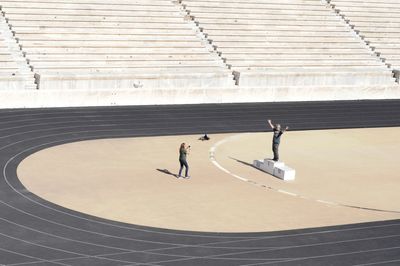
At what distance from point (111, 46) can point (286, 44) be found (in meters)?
11.4

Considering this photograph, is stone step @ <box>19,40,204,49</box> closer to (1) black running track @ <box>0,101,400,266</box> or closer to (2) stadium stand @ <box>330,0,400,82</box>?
(2) stadium stand @ <box>330,0,400,82</box>

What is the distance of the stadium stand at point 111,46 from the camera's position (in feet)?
130

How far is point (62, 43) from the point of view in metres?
42.0

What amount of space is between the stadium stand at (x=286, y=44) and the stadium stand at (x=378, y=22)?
29.3 inches

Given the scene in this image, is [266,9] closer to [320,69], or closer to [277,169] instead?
[320,69]

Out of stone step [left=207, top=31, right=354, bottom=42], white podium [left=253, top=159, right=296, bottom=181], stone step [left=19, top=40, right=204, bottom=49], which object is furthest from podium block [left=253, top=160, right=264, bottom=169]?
stone step [left=207, top=31, right=354, bottom=42]

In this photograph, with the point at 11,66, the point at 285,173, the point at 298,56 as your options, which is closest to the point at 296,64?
the point at 298,56

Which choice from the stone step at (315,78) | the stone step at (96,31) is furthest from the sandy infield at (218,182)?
the stone step at (96,31)

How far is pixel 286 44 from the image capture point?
47938mm

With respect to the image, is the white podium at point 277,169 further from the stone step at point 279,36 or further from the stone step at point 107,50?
the stone step at point 279,36

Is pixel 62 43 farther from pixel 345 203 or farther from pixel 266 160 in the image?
pixel 345 203

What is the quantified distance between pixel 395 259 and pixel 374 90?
88.0 ft

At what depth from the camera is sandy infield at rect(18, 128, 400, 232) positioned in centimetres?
2252

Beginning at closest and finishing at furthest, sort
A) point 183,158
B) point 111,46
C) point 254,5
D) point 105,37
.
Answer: point 183,158 → point 111,46 → point 105,37 → point 254,5
